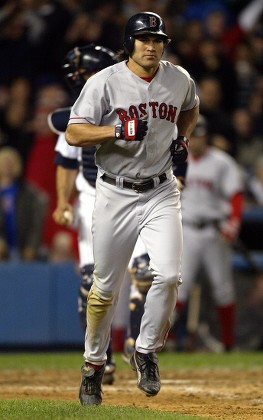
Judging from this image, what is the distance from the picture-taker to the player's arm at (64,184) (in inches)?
304

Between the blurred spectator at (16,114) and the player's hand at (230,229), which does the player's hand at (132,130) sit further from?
the blurred spectator at (16,114)

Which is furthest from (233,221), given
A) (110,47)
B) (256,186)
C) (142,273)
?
(142,273)

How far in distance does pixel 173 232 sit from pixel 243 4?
Answer: 10.7 meters

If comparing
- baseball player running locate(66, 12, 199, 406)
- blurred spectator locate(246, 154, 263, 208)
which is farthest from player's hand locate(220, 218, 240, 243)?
baseball player running locate(66, 12, 199, 406)

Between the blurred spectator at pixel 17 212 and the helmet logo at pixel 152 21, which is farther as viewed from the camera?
the blurred spectator at pixel 17 212

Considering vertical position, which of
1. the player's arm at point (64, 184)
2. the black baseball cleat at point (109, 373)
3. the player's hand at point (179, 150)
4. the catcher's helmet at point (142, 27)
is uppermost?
the catcher's helmet at point (142, 27)

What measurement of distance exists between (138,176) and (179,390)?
210cm

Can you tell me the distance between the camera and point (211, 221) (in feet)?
39.2

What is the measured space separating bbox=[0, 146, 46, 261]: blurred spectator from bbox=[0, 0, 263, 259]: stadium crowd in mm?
163

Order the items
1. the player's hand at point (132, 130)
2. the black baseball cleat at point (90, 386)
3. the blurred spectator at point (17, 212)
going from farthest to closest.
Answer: the blurred spectator at point (17, 212)
the black baseball cleat at point (90, 386)
the player's hand at point (132, 130)

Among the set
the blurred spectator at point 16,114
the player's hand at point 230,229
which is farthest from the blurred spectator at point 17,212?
the player's hand at point 230,229

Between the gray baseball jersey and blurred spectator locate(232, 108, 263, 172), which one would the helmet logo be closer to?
the gray baseball jersey

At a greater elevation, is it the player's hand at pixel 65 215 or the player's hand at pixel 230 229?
the player's hand at pixel 65 215

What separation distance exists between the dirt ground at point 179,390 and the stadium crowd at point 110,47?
3407 millimetres
